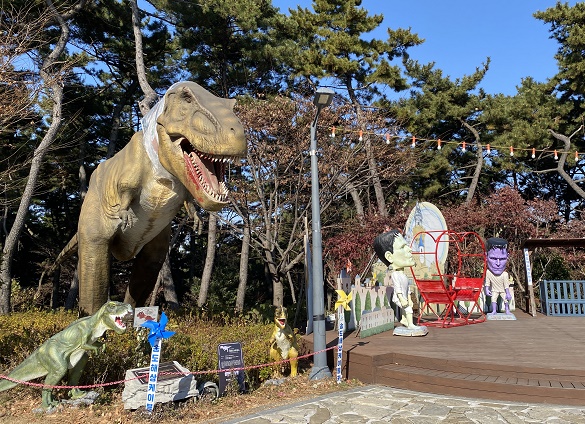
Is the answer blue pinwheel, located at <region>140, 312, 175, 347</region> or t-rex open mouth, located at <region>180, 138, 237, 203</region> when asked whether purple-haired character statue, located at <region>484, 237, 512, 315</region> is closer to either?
t-rex open mouth, located at <region>180, 138, 237, 203</region>

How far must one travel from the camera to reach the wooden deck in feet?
16.6

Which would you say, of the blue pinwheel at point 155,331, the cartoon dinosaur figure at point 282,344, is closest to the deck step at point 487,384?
the cartoon dinosaur figure at point 282,344

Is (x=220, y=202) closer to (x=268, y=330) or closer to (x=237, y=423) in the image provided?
(x=237, y=423)

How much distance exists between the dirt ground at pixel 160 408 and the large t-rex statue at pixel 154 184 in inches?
43.1

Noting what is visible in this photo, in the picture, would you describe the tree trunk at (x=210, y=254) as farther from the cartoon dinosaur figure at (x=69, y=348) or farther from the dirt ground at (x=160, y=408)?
the cartoon dinosaur figure at (x=69, y=348)

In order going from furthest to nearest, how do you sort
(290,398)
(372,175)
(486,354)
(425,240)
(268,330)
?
(372,175) < (425,240) < (268,330) < (486,354) < (290,398)

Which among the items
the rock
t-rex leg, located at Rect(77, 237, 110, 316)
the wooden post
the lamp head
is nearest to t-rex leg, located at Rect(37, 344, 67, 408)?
the rock

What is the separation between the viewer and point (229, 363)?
5438 millimetres

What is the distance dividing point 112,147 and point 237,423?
50.8 ft

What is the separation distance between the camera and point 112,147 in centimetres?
1775

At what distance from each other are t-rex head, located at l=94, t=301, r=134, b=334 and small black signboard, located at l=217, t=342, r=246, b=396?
4.44 ft

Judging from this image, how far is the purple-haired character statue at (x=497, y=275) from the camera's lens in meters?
10.6

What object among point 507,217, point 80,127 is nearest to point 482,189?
point 507,217

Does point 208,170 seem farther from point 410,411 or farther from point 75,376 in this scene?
point 410,411
